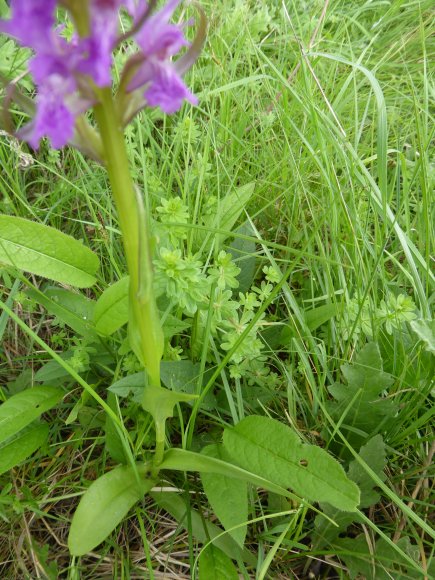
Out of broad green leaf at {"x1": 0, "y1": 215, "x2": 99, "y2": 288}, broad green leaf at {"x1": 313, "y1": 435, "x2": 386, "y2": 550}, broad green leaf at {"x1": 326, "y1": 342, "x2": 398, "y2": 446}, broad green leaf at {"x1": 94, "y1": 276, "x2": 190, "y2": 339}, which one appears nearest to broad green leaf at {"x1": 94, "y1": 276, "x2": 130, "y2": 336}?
broad green leaf at {"x1": 94, "y1": 276, "x2": 190, "y2": 339}

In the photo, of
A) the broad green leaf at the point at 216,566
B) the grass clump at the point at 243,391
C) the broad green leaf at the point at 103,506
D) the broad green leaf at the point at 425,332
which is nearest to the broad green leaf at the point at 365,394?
the grass clump at the point at 243,391

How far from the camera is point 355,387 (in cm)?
142

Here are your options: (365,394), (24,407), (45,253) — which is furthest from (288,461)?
(45,253)

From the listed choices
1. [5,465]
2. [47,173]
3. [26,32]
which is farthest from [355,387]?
[47,173]

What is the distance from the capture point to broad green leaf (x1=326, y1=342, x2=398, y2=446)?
1.40 m

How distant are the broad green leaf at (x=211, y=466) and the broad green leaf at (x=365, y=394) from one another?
13.2 inches

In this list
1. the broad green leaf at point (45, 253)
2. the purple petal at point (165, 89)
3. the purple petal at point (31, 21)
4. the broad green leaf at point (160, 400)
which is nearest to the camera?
the purple petal at point (31, 21)

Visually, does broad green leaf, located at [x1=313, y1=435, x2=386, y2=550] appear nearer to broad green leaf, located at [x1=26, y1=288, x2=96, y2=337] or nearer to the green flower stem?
the green flower stem

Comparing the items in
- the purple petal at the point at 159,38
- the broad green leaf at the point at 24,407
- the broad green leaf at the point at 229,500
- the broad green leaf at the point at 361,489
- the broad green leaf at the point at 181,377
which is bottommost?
the broad green leaf at the point at 361,489

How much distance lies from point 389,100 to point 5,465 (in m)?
2.07

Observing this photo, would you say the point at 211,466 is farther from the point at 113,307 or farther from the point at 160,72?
the point at 160,72

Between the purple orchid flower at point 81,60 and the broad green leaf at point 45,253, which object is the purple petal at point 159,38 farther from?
the broad green leaf at point 45,253

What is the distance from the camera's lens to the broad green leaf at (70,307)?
1.51m

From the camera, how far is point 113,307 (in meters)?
1.42
